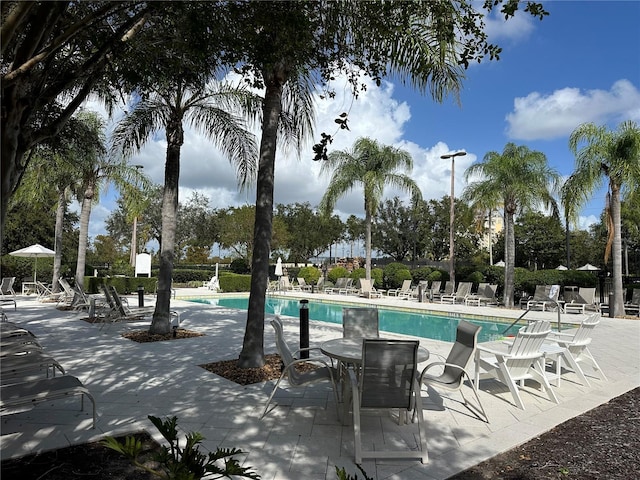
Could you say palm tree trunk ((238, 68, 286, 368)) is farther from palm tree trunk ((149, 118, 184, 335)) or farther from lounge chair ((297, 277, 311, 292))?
lounge chair ((297, 277, 311, 292))

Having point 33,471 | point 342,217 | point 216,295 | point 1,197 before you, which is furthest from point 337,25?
point 342,217

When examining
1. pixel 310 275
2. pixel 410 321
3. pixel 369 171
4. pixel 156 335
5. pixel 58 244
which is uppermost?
pixel 369 171

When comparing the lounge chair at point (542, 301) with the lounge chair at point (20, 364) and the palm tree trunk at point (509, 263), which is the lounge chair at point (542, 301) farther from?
the lounge chair at point (20, 364)

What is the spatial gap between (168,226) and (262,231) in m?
4.06

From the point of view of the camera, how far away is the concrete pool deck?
135 inches

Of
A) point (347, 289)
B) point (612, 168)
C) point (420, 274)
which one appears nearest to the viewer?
point (612, 168)

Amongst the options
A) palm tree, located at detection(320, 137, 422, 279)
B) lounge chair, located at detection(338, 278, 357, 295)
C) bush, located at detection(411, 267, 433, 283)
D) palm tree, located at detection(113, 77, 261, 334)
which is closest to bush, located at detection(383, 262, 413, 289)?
bush, located at detection(411, 267, 433, 283)

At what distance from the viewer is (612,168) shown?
14273 millimetres

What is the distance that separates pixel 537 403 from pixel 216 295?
19.9m

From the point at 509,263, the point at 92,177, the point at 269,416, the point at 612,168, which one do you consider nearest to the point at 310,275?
the point at 509,263

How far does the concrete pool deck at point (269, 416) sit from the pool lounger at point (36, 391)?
374 mm

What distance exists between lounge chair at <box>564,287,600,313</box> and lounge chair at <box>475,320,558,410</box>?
1216 cm

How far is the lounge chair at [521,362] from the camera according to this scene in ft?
16.0

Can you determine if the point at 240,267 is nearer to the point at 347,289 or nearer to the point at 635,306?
the point at 347,289
